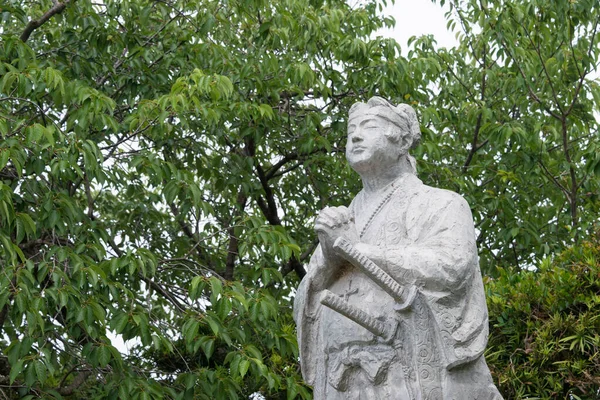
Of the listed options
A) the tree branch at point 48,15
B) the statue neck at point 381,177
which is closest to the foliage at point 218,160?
the tree branch at point 48,15

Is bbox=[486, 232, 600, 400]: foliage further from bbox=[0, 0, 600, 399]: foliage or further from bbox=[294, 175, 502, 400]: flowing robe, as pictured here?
bbox=[294, 175, 502, 400]: flowing robe

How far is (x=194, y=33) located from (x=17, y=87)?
7.32 ft

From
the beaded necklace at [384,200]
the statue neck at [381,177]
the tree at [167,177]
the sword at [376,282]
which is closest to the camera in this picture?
the sword at [376,282]

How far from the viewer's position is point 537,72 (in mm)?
11430

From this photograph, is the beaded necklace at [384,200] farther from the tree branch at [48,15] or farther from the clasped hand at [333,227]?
the tree branch at [48,15]

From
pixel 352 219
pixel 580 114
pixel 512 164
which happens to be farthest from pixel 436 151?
pixel 352 219

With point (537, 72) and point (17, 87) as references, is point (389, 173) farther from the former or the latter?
point (537, 72)

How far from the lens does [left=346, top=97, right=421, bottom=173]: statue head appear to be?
5922mm

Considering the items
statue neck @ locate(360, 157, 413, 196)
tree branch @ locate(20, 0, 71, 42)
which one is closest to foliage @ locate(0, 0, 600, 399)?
tree branch @ locate(20, 0, 71, 42)

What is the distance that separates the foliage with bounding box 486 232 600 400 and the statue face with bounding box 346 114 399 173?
307 cm

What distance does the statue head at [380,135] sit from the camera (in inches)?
233

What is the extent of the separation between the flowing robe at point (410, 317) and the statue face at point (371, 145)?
0.24 meters

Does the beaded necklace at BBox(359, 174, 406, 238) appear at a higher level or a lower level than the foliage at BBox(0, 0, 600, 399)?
lower

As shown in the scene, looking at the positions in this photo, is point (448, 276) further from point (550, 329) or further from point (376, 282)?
point (550, 329)
